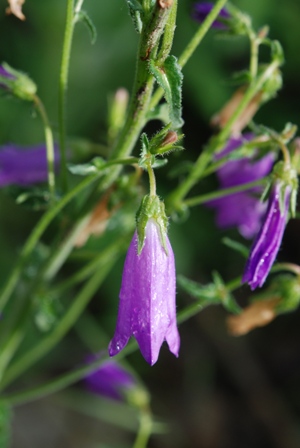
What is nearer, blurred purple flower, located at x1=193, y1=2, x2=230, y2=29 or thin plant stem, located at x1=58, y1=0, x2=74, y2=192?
thin plant stem, located at x1=58, y1=0, x2=74, y2=192

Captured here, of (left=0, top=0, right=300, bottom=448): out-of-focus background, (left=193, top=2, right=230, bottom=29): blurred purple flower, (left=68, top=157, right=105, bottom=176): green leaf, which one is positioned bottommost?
(left=0, top=0, right=300, bottom=448): out-of-focus background

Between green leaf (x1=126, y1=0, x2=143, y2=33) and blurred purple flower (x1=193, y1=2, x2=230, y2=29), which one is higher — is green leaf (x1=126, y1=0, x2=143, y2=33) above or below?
above

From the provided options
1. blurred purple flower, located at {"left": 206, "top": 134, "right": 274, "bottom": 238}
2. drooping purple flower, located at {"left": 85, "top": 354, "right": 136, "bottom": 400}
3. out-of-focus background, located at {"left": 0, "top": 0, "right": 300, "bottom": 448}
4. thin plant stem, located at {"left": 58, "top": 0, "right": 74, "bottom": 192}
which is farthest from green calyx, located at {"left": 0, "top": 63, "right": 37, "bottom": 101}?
out-of-focus background, located at {"left": 0, "top": 0, "right": 300, "bottom": 448}

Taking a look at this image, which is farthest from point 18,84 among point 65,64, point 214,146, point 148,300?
point 148,300

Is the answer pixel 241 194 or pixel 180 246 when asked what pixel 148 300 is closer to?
pixel 241 194

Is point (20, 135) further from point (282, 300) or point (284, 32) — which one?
point (282, 300)

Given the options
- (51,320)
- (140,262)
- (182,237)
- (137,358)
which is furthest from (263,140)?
(137,358)

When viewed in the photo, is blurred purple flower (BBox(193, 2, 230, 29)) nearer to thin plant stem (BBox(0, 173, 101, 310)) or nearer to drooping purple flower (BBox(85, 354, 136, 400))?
thin plant stem (BBox(0, 173, 101, 310))

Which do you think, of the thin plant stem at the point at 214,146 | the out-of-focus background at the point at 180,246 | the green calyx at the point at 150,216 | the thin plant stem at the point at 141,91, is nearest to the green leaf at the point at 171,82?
the thin plant stem at the point at 141,91
